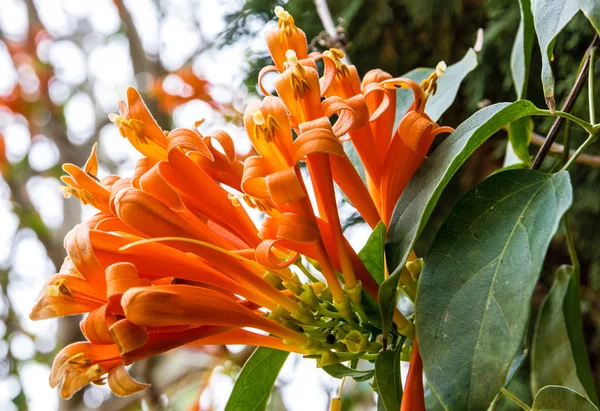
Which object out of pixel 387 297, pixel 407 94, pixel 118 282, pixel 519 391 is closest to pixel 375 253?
pixel 387 297

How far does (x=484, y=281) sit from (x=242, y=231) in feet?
0.54

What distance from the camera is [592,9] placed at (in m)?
0.39

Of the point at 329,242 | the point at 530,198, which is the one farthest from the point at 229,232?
the point at 530,198

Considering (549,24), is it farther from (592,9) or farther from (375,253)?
(375,253)

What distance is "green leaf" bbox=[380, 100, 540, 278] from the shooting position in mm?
370

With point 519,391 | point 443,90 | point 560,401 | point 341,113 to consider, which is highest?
point 341,113

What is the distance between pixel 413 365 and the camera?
402 mm

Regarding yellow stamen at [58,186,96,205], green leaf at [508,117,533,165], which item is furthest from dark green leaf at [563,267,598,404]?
yellow stamen at [58,186,96,205]

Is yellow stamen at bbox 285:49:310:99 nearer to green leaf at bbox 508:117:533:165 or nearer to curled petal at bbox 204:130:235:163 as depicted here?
curled petal at bbox 204:130:235:163

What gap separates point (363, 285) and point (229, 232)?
98 mm

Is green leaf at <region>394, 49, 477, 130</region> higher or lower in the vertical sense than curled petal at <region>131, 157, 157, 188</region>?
lower

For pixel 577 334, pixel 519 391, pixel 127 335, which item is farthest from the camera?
pixel 519 391

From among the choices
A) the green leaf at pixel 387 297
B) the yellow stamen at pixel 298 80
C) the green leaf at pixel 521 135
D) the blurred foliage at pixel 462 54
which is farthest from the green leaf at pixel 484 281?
the blurred foliage at pixel 462 54

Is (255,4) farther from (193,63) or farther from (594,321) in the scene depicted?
(193,63)
